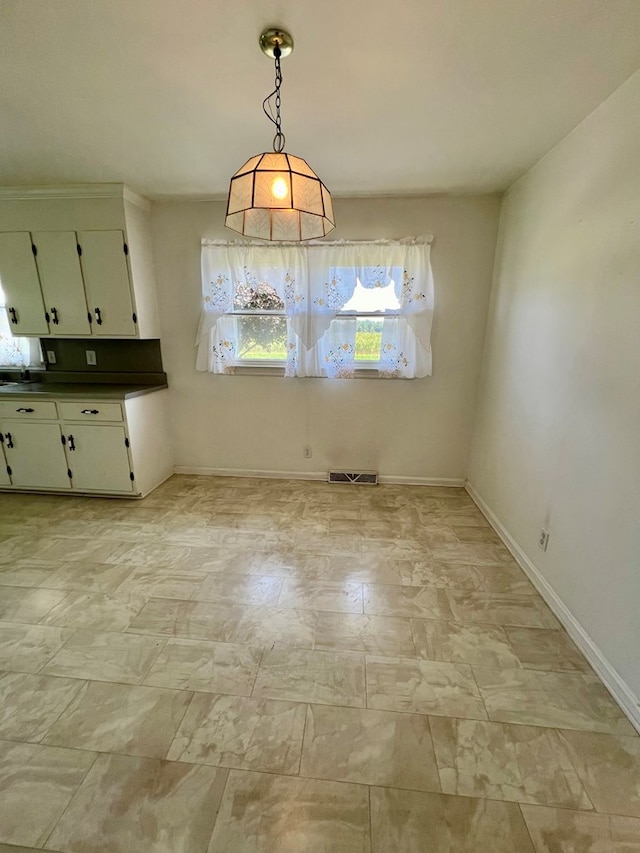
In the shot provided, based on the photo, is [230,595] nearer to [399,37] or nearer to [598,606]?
[598,606]

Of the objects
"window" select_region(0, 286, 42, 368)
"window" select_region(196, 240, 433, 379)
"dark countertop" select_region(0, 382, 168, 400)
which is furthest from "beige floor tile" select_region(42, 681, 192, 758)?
"window" select_region(0, 286, 42, 368)

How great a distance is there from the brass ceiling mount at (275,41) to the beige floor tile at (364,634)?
2493mm

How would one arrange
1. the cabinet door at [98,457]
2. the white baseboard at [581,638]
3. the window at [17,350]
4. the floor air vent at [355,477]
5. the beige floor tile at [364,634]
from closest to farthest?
A: the white baseboard at [581,638] < the beige floor tile at [364,634] < the cabinet door at [98,457] < the window at [17,350] < the floor air vent at [355,477]

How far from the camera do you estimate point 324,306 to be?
9.23 ft

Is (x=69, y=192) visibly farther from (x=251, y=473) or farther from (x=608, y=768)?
(x=608, y=768)

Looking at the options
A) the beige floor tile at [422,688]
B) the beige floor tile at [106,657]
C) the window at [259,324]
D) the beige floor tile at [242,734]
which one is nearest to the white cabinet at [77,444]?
the window at [259,324]

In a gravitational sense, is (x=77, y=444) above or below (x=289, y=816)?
above

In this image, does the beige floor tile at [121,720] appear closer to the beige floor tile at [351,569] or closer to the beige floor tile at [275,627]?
the beige floor tile at [275,627]

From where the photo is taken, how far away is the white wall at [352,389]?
2.72 m

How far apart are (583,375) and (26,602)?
3.17 metres

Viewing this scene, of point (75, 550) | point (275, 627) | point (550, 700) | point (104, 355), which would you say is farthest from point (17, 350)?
point (550, 700)

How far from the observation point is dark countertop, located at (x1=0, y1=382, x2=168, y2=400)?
2.70 m

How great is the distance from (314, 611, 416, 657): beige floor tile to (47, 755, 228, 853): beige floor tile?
2.10 feet

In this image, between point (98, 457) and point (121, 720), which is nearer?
point (121, 720)
